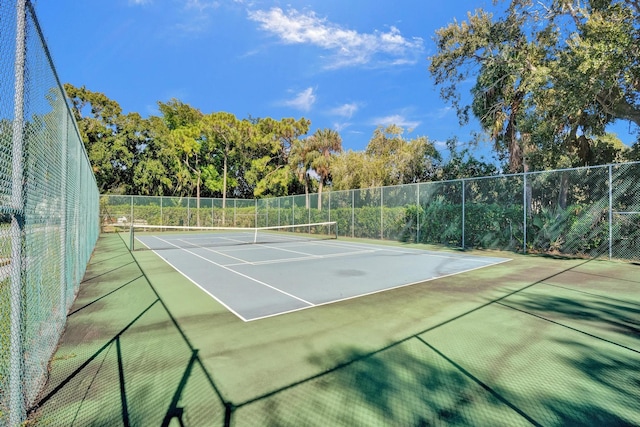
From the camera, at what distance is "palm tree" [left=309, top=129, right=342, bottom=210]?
26156mm

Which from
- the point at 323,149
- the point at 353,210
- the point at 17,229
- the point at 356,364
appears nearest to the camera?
the point at 17,229

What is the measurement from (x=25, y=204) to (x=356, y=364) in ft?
9.75

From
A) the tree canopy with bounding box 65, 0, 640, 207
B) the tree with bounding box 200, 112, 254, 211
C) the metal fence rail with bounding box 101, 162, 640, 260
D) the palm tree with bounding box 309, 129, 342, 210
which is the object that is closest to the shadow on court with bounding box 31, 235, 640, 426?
the metal fence rail with bounding box 101, 162, 640, 260

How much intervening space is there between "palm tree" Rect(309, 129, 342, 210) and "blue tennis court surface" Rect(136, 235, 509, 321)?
1640cm

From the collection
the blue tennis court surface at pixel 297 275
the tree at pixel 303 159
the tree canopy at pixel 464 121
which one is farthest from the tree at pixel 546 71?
the tree at pixel 303 159

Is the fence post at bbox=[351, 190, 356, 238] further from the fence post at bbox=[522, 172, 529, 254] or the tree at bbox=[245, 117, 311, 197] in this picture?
the tree at bbox=[245, 117, 311, 197]

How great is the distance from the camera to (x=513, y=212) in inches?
481

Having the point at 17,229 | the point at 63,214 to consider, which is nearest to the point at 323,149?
the point at 63,214

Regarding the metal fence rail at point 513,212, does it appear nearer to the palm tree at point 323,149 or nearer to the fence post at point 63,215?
the palm tree at point 323,149

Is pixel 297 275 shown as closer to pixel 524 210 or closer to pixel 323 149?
pixel 524 210

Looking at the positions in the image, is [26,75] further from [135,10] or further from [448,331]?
[135,10]

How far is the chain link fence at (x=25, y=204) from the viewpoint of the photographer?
1949 millimetres

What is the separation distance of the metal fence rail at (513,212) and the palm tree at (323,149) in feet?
17.4

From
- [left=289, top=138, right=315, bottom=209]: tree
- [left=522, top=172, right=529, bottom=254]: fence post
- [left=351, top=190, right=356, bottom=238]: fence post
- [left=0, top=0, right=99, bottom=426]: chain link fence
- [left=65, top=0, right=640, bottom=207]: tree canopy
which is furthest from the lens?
[left=289, top=138, right=315, bottom=209]: tree
